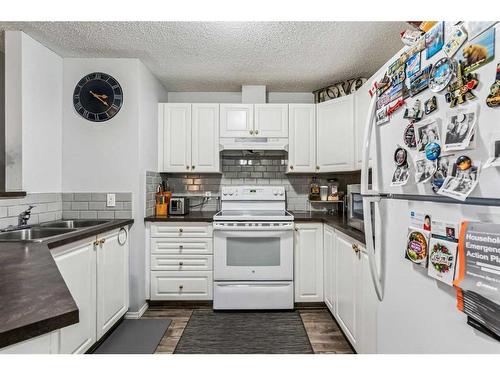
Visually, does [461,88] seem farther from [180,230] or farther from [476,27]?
[180,230]

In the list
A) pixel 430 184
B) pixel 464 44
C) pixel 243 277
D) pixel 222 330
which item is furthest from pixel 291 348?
pixel 464 44

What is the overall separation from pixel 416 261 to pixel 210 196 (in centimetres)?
266

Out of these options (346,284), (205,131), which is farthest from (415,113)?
(205,131)

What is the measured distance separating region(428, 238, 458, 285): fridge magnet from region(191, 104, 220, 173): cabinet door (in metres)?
2.50

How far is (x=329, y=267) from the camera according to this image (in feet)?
8.44

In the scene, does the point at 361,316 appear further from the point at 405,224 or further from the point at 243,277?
the point at 243,277

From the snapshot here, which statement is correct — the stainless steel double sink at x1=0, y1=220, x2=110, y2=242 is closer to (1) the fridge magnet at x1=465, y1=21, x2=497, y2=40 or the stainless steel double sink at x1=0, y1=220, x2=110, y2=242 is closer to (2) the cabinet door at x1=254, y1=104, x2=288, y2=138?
(2) the cabinet door at x1=254, y1=104, x2=288, y2=138

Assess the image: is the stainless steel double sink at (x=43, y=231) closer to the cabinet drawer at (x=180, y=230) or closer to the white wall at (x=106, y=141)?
the white wall at (x=106, y=141)

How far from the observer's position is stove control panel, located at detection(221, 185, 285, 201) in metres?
3.23

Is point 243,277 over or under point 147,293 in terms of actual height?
over

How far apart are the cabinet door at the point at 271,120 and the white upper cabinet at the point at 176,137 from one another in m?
0.79

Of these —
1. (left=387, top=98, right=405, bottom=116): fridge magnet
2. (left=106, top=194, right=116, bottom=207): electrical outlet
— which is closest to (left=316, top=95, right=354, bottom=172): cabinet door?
(left=387, top=98, right=405, bottom=116): fridge magnet

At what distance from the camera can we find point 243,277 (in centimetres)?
268

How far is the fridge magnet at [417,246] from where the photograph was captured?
0.93 meters
